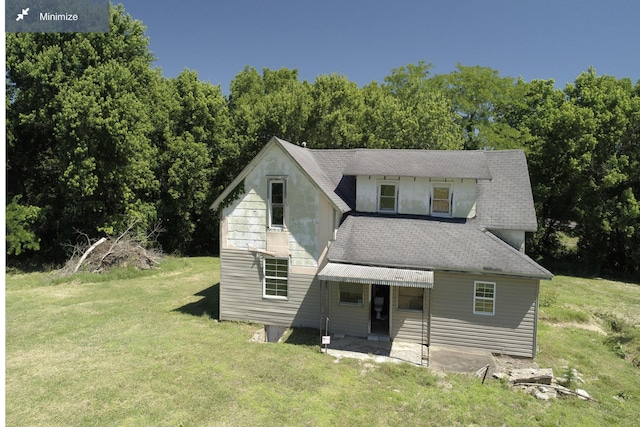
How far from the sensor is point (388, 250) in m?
15.1

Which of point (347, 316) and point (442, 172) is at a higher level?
point (442, 172)

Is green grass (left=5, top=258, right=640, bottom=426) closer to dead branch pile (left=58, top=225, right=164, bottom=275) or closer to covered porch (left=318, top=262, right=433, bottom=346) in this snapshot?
covered porch (left=318, top=262, right=433, bottom=346)

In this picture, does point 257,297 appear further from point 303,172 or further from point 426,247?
point 426,247

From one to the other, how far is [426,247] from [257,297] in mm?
7185

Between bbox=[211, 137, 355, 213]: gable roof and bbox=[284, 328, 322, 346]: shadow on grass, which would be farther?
bbox=[211, 137, 355, 213]: gable roof

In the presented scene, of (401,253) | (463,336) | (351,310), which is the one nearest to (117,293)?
(351,310)

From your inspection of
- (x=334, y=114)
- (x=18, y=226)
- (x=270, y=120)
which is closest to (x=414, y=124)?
(x=334, y=114)

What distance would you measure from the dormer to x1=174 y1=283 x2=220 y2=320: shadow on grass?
8.13m

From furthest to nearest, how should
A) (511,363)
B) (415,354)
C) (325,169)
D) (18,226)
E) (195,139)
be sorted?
(195,139), (18,226), (325,169), (415,354), (511,363)

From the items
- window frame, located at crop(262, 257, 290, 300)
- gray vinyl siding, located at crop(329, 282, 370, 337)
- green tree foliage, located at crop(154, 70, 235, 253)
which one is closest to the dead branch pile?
green tree foliage, located at crop(154, 70, 235, 253)

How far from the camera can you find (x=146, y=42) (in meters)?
31.4

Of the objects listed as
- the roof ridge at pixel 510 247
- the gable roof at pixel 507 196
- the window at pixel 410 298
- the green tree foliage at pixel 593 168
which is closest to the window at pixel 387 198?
the roof ridge at pixel 510 247

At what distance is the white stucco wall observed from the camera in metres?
16.1

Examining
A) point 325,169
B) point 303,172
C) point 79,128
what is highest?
point 79,128
